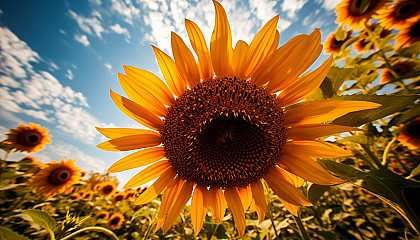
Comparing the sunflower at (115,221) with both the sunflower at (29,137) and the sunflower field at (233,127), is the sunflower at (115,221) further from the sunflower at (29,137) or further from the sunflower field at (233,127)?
the sunflower field at (233,127)

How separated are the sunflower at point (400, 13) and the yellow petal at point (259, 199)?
3.92m

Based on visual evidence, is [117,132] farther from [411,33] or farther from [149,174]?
[411,33]

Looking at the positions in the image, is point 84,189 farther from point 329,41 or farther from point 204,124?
→ point 329,41

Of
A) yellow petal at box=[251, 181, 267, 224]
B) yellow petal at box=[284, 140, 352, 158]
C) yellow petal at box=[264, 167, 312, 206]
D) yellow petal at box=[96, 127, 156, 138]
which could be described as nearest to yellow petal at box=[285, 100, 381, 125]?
yellow petal at box=[284, 140, 352, 158]

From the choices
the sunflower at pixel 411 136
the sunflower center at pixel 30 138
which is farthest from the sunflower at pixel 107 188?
the sunflower at pixel 411 136

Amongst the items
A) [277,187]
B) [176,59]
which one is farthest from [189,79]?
[277,187]

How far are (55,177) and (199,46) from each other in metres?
5.44

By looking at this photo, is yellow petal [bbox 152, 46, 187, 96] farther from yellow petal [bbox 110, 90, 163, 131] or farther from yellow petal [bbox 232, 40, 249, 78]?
yellow petal [bbox 232, 40, 249, 78]

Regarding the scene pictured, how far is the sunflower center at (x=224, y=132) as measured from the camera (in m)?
1.33

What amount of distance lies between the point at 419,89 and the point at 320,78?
1.27 m

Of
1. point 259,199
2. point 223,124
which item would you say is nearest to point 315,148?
point 259,199

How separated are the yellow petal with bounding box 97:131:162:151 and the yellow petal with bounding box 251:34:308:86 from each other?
86cm

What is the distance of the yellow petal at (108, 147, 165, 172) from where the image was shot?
1.34 m

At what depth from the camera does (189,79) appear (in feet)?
4.63
